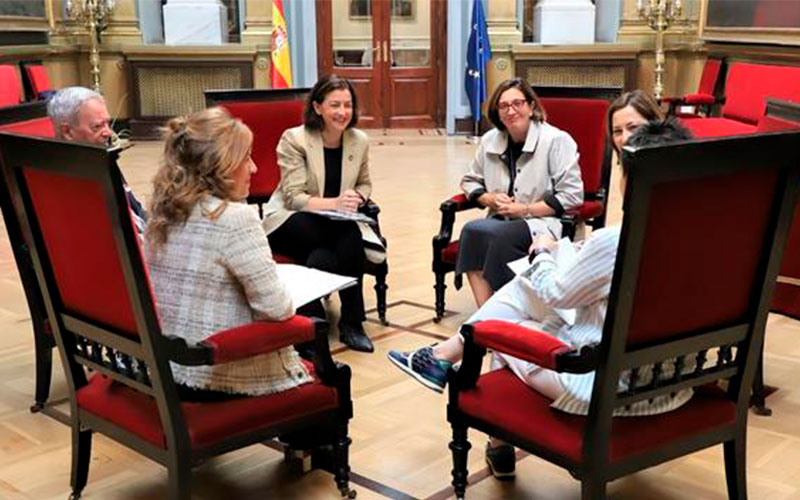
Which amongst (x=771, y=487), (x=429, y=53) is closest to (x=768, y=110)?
(x=771, y=487)

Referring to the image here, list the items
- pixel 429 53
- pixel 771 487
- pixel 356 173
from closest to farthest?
pixel 771 487 < pixel 356 173 < pixel 429 53

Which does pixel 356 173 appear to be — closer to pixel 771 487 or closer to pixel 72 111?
pixel 72 111

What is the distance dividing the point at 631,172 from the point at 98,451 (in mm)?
2050

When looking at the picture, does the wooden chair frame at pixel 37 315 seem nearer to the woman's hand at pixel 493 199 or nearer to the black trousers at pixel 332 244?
the black trousers at pixel 332 244

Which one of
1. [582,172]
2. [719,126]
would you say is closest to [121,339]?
[582,172]

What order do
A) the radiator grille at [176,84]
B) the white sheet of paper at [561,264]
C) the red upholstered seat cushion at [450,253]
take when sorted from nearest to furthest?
the white sheet of paper at [561,264]
the red upholstered seat cushion at [450,253]
the radiator grille at [176,84]

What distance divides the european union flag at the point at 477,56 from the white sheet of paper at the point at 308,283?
8.73 m

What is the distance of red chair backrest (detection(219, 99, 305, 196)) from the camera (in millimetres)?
4734

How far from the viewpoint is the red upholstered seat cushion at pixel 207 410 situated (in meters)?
2.40

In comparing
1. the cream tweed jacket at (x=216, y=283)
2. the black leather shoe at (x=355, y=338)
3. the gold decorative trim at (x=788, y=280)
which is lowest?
the black leather shoe at (x=355, y=338)

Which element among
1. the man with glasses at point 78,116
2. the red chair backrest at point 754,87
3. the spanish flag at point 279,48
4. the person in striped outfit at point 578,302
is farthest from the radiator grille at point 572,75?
the person in striped outfit at point 578,302

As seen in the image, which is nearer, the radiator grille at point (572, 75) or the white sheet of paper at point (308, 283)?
the white sheet of paper at point (308, 283)

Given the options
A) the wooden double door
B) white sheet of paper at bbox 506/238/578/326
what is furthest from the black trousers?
the wooden double door

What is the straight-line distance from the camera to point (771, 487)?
9.35 feet
